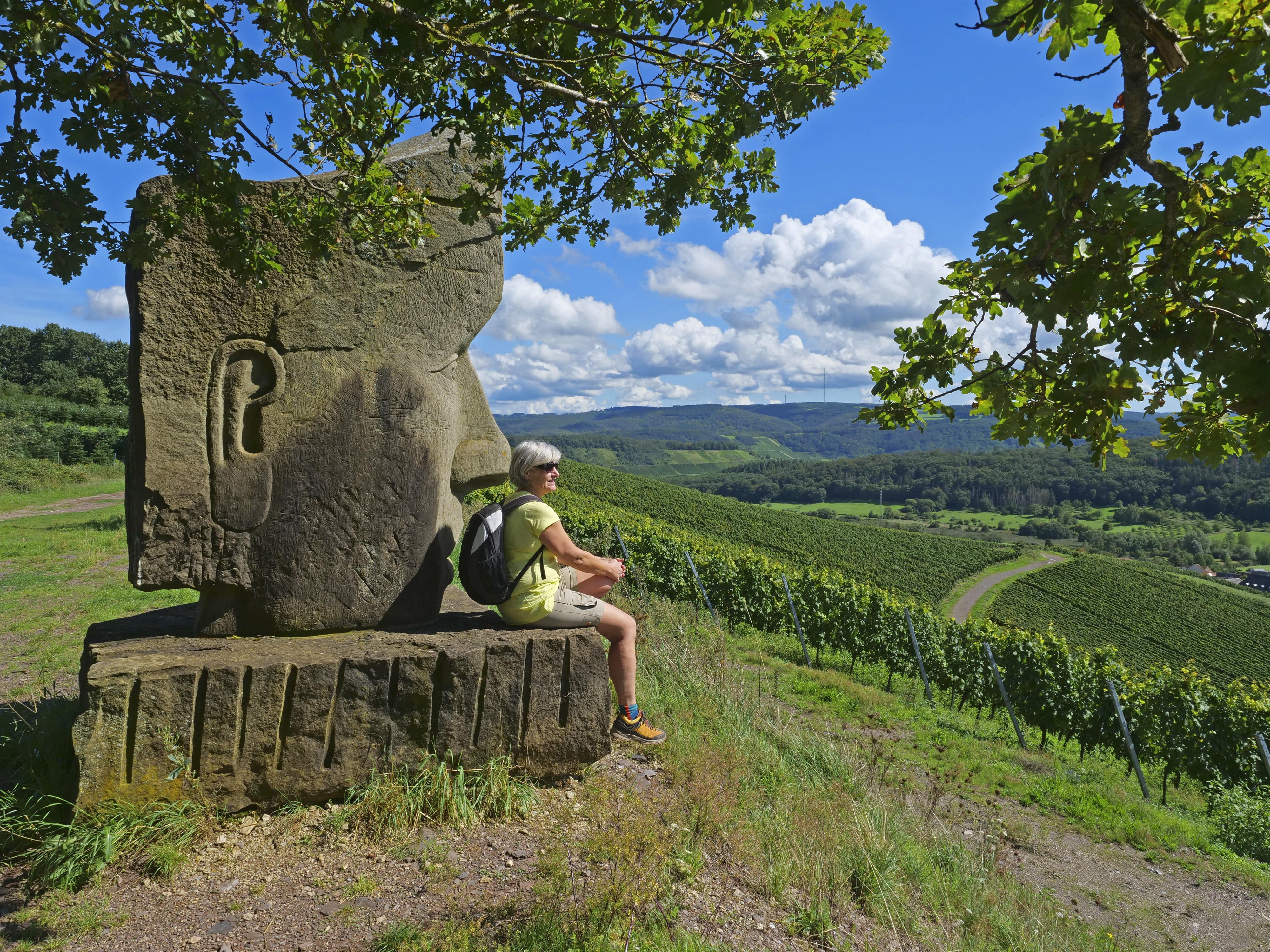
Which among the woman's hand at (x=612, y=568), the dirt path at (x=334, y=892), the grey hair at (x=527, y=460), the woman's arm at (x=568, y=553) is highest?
the grey hair at (x=527, y=460)

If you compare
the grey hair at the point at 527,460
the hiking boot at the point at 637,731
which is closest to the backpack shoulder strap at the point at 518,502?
the grey hair at the point at 527,460

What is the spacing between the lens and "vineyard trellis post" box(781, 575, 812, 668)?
44.9 feet

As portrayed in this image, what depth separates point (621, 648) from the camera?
165 inches

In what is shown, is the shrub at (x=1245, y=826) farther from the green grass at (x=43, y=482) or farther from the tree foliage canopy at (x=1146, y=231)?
the green grass at (x=43, y=482)

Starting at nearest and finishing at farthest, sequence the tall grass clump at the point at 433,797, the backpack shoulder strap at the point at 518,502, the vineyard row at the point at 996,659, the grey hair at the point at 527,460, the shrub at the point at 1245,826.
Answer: the tall grass clump at the point at 433,797
the backpack shoulder strap at the point at 518,502
the grey hair at the point at 527,460
the shrub at the point at 1245,826
the vineyard row at the point at 996,659

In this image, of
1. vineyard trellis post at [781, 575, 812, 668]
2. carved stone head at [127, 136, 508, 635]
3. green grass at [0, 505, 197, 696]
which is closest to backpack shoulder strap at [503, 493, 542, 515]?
carved stone head at [127, 136, 508, 635]

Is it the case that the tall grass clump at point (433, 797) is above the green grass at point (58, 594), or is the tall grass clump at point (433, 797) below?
→ above

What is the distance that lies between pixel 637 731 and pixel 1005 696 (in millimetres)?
9546

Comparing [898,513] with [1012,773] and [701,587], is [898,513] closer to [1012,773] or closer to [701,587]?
[701,587]

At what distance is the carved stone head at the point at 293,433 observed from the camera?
12.7 feet

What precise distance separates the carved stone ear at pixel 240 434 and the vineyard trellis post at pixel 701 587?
8410 millimetres

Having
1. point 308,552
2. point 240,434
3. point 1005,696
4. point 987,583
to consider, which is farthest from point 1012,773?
point 987,583

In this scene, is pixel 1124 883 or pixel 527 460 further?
pixel 1124 883

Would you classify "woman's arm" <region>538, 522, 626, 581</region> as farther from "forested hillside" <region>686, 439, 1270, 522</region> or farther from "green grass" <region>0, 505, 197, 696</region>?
"forested hillside" <region>686, 439, 1270, 522</region>
